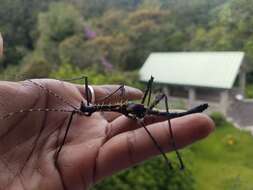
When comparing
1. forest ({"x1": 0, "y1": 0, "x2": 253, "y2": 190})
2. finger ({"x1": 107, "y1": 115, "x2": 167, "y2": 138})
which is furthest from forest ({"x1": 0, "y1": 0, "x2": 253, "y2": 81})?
finger ({"x1": 107, "y1": 115, "x2": 167, "y2": 138})

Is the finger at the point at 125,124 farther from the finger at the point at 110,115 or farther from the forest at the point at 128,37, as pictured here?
the forest at the point at 128,37

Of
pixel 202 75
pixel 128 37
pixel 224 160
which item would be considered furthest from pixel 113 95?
pixel 128 37

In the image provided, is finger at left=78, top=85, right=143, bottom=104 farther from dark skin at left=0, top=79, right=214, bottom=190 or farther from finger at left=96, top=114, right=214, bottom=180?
finger at left=96, top=114, right=214, bottom=180

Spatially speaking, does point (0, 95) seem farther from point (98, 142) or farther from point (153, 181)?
point (153, 181)

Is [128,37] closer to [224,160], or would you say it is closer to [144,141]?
[224,160]

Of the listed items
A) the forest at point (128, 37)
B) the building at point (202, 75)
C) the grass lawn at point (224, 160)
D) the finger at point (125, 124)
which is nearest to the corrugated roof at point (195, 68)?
the building at point (202, 75)

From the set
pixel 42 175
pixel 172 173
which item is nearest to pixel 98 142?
pixel 42 175
